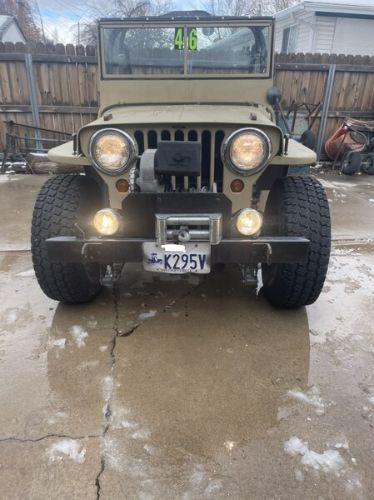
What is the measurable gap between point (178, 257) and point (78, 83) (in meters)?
6.93

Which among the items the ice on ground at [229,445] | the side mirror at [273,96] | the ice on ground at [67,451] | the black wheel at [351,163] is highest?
the side mirror at [273,96]

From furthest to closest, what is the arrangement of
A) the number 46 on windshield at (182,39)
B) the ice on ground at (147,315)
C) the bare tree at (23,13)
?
the bare tree at (23,13)
the number 46 on windshield at (182,39)
the ice on ground at (147,315)

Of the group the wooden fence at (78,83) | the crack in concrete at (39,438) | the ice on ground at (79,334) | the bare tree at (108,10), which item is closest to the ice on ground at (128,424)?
the crack in concrete at (39,438)

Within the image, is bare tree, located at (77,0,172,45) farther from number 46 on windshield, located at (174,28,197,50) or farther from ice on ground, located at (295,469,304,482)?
ice on ground, located at (295,469,304,482)

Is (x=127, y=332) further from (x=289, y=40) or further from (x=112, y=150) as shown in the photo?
(x=289, y=40)

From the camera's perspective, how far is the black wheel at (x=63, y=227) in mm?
2779

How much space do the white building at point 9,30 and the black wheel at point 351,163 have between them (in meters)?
19.0

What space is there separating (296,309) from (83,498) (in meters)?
2.01

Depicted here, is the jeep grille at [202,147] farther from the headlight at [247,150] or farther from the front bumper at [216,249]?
the front bumper at [216,249]

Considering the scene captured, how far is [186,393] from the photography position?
2262mm

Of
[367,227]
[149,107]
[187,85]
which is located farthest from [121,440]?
[367,227]

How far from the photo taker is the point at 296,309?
10.1ft

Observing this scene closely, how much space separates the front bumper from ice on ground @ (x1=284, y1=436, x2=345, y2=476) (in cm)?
102

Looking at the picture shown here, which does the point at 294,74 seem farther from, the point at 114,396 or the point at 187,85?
the point at 114,396
